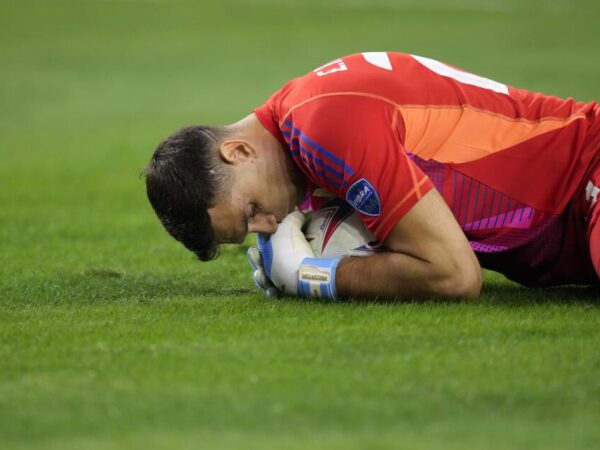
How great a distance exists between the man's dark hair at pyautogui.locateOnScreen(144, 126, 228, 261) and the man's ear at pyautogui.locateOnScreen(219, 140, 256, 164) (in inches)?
1.6

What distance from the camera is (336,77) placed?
5.32m

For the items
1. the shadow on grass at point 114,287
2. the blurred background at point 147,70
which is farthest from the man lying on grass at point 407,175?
the blurred background at point 147,70

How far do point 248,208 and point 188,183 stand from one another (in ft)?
1.01

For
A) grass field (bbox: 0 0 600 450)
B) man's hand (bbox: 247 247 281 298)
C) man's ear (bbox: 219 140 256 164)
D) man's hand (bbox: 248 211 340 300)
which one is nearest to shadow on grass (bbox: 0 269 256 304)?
grass field (bbox: 0 0 600 450)

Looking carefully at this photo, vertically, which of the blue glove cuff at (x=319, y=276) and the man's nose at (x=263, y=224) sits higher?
the man's nose at (x=263, y=224)

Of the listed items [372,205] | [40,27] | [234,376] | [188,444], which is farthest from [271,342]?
[40,27]

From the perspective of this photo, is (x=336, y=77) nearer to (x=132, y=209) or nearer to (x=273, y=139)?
(x=273, y=139)

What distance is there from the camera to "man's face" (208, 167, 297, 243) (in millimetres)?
5344

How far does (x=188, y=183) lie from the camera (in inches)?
208

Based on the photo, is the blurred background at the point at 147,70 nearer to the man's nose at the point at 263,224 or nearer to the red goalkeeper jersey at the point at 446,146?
the man's nose at the point at 263,224

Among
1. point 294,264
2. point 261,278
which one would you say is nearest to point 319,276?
point 294,264

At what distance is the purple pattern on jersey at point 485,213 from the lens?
5.32m

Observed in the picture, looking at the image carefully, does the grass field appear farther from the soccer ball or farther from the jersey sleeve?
the jersey sleeve

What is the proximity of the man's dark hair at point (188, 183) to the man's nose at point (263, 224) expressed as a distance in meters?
0.18
